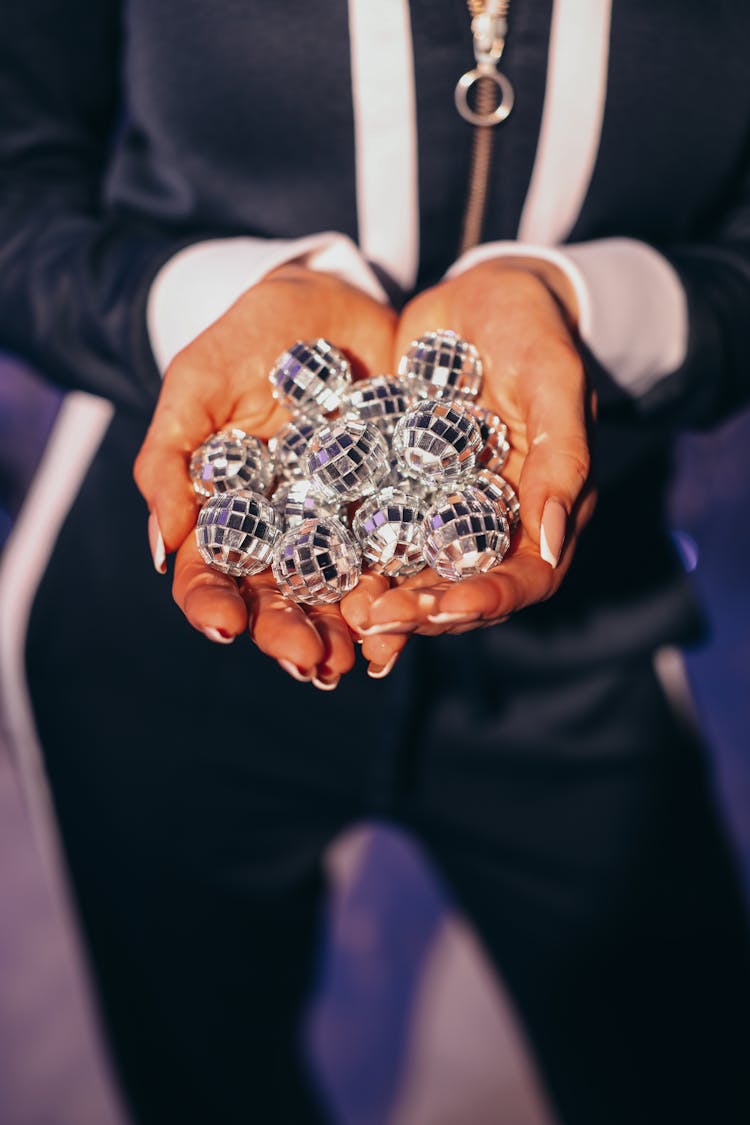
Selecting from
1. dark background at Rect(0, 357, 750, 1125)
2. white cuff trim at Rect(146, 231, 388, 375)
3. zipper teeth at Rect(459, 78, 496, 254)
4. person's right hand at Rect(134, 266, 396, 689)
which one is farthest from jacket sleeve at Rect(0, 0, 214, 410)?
dark background at Rect(0, 357, 750, 1125)

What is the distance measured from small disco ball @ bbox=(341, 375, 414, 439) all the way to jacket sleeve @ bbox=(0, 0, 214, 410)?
25 cm

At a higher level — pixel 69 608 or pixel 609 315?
pixel 609 315

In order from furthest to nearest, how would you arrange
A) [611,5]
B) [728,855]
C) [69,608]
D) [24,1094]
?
[24,1094] < [728,855] < [69,608] < [611,5]

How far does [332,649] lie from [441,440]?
0.89ft

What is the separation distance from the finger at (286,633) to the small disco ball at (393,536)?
0.12m

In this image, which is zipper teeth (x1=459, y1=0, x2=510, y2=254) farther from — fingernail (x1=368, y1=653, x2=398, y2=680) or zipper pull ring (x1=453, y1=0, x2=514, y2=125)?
fingernail (x1=368, y1=653, x2=398, y2=680)

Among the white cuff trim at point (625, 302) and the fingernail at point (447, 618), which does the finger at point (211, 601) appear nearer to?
the fingernail at point (447, 618)

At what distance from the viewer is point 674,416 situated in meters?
1.08

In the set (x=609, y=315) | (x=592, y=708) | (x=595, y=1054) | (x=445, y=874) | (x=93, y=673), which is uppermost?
(x=609, y=315)

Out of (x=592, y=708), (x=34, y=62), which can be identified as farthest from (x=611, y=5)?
(x=592, y=708)

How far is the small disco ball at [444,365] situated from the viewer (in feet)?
3.11

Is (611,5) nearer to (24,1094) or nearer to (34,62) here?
(34,62)

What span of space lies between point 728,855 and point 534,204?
1019mm

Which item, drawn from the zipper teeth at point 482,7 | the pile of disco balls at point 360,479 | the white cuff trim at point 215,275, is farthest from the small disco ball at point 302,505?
the zipper teeth at point 482,7
